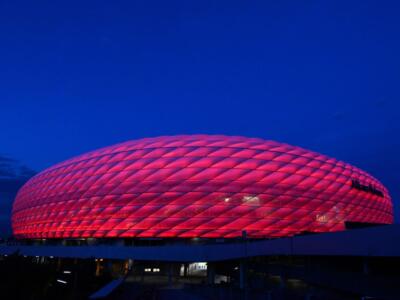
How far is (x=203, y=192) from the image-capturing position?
43344mm

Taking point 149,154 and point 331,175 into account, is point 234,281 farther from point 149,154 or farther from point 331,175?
point 331,175

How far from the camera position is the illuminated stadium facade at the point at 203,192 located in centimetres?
4334

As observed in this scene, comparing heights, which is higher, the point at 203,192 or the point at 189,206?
the point at 203,192

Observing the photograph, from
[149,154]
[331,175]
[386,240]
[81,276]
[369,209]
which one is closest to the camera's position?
[386,240]

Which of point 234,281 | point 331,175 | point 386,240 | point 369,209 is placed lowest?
point 234,281

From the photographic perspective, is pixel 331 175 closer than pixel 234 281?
No

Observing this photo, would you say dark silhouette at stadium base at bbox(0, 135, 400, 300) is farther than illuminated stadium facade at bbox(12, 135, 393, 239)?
No

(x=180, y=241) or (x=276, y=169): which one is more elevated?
(x=276, y=169)

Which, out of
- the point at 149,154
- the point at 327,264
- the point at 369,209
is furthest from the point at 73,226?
the point at 369,209

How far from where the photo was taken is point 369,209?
54.4 m

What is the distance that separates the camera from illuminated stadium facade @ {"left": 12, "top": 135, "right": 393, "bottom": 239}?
4334 centimetres

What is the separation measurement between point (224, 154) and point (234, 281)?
620 inches

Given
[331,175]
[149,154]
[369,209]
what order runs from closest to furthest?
[149,154]
[331,175]
[369,209]

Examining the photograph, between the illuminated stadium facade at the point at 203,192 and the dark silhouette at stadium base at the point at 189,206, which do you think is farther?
the illuminated stadium facade at the point at 203,192
